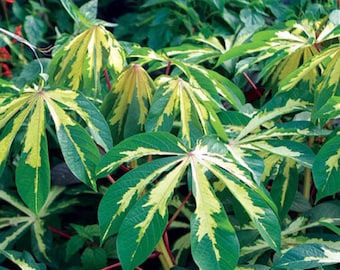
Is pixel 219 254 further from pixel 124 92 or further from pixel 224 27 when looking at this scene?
pixel 224 27

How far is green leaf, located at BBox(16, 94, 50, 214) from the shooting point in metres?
0.86

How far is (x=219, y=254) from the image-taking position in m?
0.77

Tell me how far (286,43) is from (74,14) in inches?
15.1

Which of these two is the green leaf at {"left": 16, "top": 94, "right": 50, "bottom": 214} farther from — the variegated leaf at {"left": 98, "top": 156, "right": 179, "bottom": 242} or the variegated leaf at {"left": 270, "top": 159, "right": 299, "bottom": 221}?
the variegated leaf at {"left": 270, "top": 159, "right": 299, "bottom": 221}

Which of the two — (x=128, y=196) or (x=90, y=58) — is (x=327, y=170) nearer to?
(x=128, y=196)

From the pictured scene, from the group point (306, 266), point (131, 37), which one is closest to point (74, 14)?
point (306, 266)

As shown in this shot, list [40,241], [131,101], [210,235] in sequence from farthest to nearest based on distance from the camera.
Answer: [40,241] < [131,101] < [210,235]

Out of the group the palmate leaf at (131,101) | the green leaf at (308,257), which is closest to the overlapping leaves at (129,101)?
the palmate leaf at (131,101)

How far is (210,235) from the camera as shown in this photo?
30.7 inches

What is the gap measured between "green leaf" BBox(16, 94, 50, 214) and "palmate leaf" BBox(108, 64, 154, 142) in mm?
134

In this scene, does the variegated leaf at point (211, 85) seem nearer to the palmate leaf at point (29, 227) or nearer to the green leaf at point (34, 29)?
the palmate leaf at point (29, 227)

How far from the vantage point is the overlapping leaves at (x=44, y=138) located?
87 cm

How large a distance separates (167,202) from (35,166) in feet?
0.67

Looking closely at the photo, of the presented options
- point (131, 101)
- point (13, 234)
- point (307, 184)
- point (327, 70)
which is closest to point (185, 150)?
point (131, 101)
